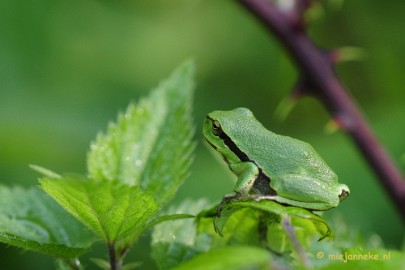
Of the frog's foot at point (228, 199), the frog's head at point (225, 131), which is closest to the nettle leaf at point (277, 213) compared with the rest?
the frog's foot at point (228, 199)

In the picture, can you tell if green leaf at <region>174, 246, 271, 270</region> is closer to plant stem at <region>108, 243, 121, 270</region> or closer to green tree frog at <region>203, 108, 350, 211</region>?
plant stem at <region>108, 243, 121, 270</region>

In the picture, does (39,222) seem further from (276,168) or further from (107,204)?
(276,168)

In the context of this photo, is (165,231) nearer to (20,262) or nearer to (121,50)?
(20,262)

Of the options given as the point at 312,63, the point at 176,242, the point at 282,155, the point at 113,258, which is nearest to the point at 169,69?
the point at 312,63

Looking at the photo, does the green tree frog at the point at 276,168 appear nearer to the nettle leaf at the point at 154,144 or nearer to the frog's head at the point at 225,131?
the frog's head at the point at 225,131

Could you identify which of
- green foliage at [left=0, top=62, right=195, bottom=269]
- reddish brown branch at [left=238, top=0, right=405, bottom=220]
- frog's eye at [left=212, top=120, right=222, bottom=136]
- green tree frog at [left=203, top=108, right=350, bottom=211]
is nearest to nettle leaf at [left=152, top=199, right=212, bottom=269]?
green foliage at [left=0, top=62, right=195, bottom=269]

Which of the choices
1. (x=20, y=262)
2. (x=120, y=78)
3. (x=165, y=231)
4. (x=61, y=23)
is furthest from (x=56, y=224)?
(x=61, y=23)

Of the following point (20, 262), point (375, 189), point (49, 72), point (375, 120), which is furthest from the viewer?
point (49, 72)
